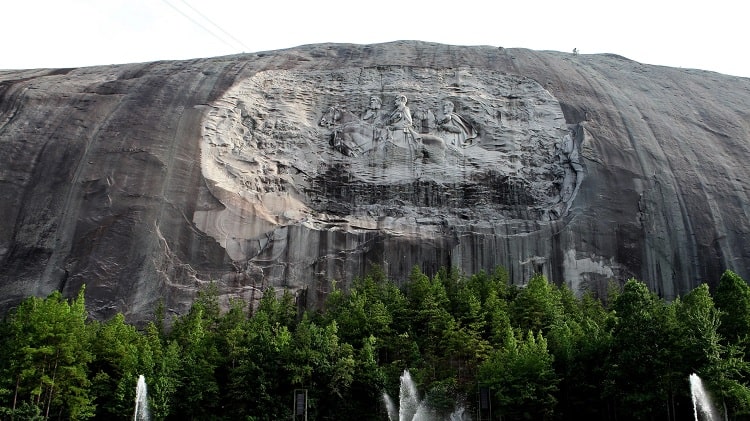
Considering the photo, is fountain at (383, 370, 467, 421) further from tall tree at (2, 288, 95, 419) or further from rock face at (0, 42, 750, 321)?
tall tree at (2, 288, 95, 419)

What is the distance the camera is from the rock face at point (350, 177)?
38.6 metres

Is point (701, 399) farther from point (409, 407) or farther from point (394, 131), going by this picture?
point (394, 131)

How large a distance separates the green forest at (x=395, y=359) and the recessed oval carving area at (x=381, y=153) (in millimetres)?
6380

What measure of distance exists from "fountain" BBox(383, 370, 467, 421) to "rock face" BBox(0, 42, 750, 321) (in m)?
8.97

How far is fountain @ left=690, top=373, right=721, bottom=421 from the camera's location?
→ 26.2 meters

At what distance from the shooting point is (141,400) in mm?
29594

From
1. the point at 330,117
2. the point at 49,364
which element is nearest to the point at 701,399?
the point at 49,364

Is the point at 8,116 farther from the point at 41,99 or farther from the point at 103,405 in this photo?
the point at 103,405

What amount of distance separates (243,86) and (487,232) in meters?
15.5

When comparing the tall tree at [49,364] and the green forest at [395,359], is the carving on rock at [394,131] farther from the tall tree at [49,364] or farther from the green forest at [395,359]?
the tall tree at [49,364]

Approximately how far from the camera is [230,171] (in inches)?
1631

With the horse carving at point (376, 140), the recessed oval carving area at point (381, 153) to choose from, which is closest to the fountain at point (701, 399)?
the recessed oval carving area at point (381, 153)

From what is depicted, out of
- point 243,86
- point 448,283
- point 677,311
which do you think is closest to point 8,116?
point 243,86

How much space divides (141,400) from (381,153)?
19.3m
